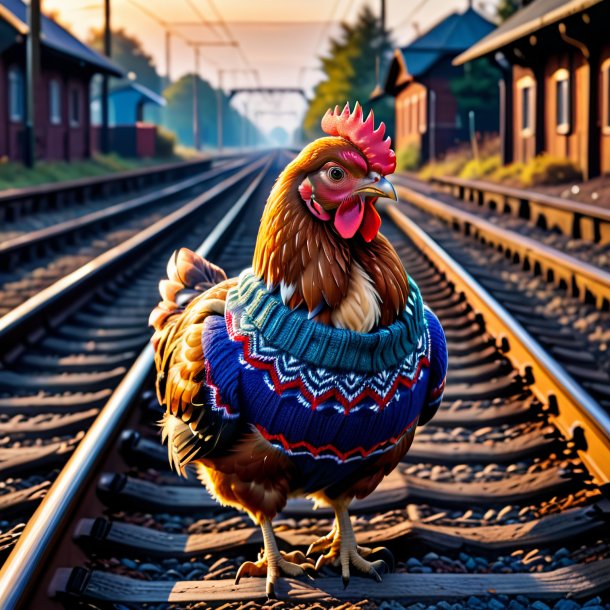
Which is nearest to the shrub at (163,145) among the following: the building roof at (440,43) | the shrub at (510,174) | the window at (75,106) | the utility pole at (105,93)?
the utility pole at (105,93)

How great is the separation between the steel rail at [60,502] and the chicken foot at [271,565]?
24.7 inches

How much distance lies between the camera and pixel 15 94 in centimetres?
2725

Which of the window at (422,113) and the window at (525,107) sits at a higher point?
the window at (422,113)

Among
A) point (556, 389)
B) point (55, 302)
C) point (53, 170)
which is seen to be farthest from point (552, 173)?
point (556, 389)

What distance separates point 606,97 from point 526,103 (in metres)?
6.99

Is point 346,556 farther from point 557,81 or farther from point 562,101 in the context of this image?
point 557,81

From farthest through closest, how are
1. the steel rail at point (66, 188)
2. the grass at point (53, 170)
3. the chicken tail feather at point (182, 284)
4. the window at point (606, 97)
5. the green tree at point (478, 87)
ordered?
the green tree at point (478, 87) → the grass at point (53, 170) → the window at point (606, 97) → the steel rail at point (66, 188) → the chicken tail feather at point (182, 284)

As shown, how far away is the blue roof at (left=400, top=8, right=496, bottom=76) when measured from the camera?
112 feet

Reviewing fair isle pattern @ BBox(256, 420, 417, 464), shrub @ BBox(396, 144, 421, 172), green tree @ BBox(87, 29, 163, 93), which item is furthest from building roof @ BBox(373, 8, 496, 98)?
green tree @ BBox(87, 29, 163, 93)

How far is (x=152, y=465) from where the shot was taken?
3.95 metres

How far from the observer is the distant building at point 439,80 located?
3406 centimetres

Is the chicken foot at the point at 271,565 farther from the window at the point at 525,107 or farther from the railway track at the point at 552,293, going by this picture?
the window at the point at 525,107

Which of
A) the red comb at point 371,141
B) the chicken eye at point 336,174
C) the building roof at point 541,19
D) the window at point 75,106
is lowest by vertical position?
the chicken eye at point 336,174

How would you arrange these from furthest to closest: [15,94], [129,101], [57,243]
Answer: [129,101] → [15,94] → [57,243]
